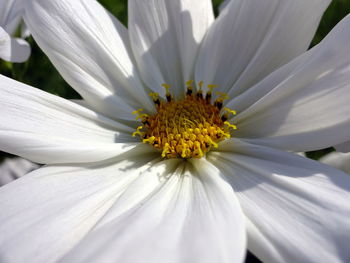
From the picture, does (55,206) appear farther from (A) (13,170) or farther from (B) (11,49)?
(A) (13,170)

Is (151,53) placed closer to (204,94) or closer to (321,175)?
(204,94)

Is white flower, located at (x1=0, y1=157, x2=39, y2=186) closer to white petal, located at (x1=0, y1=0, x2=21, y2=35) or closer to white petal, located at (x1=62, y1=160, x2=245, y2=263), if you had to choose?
white petal, located at (x1=0, y1=0, x2=21, y2=35)

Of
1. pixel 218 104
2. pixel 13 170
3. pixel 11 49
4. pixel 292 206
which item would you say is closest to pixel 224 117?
pixel 218 104

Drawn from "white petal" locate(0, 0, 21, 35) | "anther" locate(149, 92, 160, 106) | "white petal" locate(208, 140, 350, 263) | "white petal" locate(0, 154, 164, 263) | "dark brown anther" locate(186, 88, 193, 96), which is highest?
"white petal" locate(0, 0, 21, 35)

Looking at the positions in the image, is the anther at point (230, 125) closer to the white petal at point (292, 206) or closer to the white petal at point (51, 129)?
the white petal at point (292, 206)

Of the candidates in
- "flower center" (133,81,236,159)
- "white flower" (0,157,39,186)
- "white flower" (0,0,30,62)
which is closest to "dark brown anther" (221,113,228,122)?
"flower center" (133,81,236,159)

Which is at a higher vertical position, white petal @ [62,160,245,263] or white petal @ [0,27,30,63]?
white petal @ [0,27,30,63]

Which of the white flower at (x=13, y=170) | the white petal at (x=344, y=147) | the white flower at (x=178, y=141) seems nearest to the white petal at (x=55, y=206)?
the white flower at (x=178, y=141)
